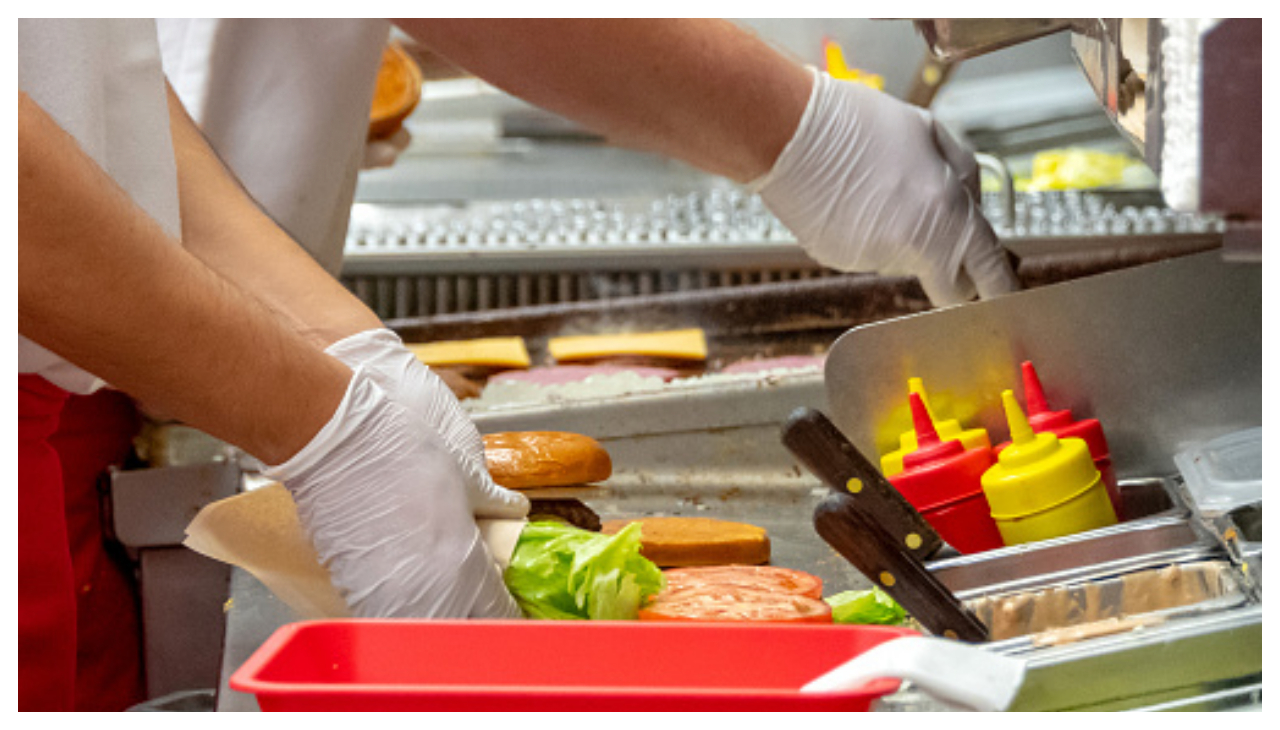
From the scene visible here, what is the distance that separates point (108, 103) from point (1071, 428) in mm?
1234

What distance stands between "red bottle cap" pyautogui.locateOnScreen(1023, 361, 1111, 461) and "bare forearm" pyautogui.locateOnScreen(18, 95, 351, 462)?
816 millimetres

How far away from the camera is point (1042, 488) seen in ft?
4.96

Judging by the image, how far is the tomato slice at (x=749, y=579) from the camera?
1508 mm

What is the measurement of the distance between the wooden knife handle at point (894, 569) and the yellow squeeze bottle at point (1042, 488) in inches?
9.9

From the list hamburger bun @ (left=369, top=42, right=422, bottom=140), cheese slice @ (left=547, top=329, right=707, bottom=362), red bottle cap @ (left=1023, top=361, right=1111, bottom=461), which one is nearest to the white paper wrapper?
red bottle cap @ (left=1023, top=361, right=1111, bottom=461)

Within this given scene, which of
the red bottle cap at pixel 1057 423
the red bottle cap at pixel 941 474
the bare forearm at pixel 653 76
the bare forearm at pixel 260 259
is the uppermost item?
the bare forearm at pixel 653 76

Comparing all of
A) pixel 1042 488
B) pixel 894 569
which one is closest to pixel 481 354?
pixel 1042 488

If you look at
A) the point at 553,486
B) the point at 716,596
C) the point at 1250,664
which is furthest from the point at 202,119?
the point at 1250,664

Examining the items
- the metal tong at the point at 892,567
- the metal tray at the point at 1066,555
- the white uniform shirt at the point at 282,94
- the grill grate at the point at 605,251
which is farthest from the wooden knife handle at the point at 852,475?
the grill grate at the point at 605,251

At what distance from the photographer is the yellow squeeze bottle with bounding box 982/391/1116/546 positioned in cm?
151

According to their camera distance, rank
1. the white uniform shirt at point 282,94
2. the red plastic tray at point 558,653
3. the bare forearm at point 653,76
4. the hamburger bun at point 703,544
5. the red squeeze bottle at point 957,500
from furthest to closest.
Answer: the white uniform shirt at point 282,94 < the bare forearm at point 653,76 < the hamburger bun at point 703,544 < the red squeeze bottle at point 957,500 < the red plastic tray at point 558,653

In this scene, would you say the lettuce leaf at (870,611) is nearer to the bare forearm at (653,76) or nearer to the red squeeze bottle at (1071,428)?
the red squeeze bottle at (1071,428)

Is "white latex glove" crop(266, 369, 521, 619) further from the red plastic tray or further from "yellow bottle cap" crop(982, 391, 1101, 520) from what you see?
"yellow bottle cap" crop(982, 391, 1101, 520)

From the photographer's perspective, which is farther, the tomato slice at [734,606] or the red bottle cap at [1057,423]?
the red bottle cap at [1057,423]
